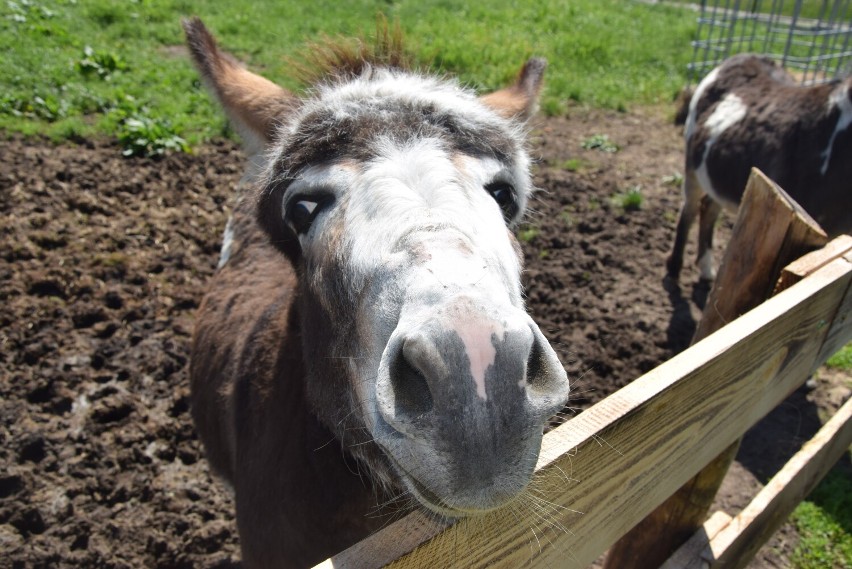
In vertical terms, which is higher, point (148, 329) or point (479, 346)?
point (479, 346)

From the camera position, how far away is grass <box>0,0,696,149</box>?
7453 mm

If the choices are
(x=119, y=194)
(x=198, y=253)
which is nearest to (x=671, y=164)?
(x=198, y=253)

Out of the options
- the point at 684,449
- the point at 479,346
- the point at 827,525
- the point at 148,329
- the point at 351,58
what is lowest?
the point at 827,525

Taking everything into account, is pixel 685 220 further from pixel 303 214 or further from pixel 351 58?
pixel 303 214

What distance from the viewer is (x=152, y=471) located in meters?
3.83

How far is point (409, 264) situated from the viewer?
1489mm

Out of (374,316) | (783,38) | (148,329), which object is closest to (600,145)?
(148,329)

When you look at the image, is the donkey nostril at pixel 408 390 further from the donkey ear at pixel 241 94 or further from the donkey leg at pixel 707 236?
the donkey leg at pixel 707 236

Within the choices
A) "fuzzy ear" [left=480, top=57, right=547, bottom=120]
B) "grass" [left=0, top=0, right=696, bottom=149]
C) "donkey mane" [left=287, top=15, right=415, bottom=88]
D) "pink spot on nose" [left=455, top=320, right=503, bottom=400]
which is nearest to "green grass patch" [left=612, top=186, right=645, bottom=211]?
"grass" [left=0, top=0, right=696, bottom=149]

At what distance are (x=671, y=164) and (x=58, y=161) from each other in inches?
315

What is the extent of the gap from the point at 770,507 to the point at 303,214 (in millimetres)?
2378

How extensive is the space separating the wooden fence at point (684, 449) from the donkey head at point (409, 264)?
17cm

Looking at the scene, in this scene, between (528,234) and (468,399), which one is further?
(528,234)

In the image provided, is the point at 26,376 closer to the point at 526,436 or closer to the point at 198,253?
the point at 198,253
